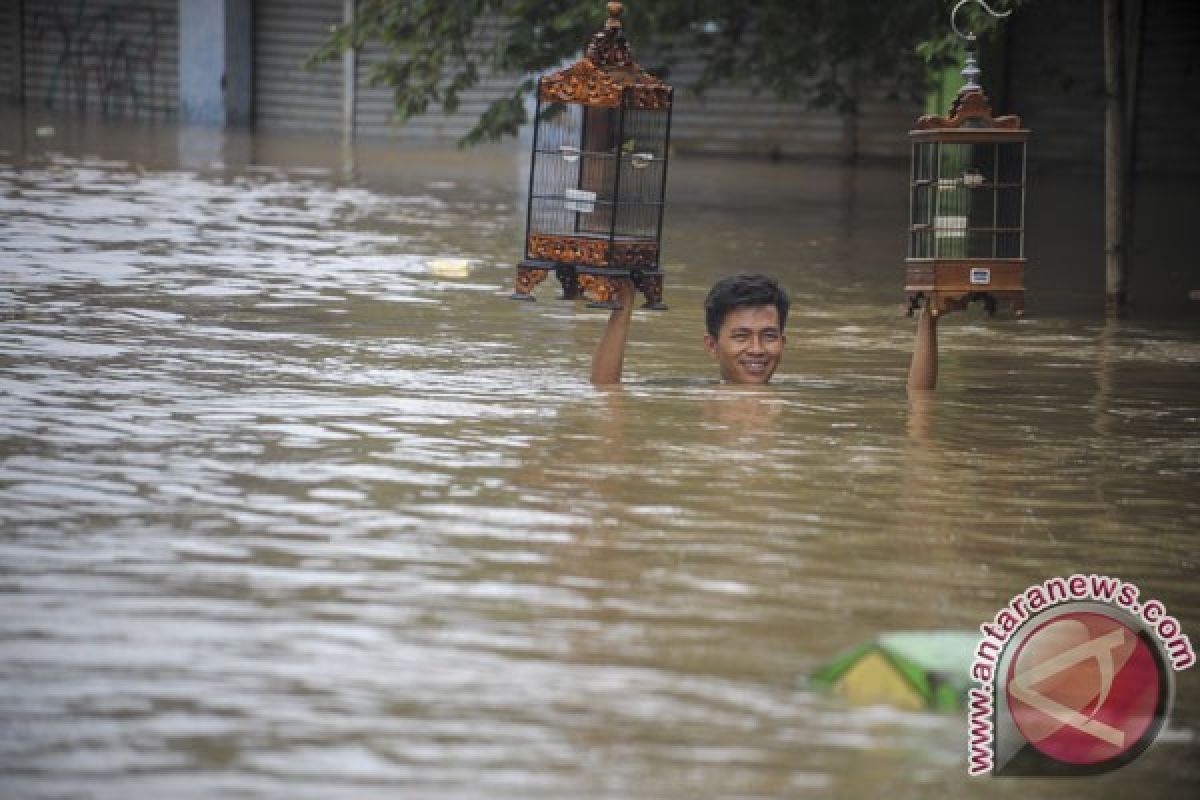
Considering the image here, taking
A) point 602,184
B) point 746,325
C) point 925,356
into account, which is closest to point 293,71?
point 602,184

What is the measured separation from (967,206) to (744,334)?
3.89ft

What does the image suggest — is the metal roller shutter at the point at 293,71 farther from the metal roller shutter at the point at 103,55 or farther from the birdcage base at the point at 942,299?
the birdcage base at the point at 942,299

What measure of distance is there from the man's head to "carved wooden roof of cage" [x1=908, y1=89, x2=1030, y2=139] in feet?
3.13

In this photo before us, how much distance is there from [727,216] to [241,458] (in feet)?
46.1

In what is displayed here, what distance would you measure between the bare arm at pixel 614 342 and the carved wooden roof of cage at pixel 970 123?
4.35ft

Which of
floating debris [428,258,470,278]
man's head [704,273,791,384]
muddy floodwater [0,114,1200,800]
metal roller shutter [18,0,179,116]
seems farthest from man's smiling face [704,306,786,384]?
metal roller shutter [18,0,179,116]

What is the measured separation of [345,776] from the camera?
4168 millimetres

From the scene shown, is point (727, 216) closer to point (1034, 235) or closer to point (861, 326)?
point (1034, 235)

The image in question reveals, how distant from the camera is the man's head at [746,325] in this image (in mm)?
8789

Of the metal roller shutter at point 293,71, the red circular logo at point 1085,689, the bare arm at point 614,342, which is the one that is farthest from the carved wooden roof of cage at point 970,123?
the metal roller shutter at point 293,71

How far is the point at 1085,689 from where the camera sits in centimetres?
486

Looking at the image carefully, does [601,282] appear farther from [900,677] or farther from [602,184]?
[900,677]

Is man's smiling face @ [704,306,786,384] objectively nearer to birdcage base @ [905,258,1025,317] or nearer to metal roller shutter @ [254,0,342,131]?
birdcage base @ [905,258,1025,317]

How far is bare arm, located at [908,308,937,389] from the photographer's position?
925 cm
